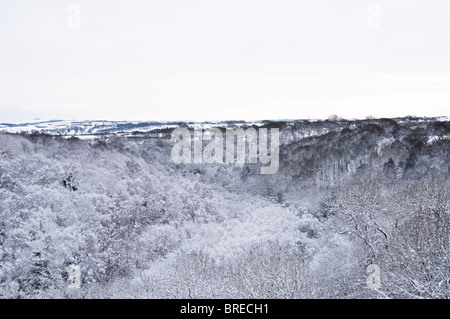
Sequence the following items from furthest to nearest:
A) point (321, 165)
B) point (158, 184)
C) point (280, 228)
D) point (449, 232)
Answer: point (321, 165)
point (158, 184)
point (280, 228)
point (449, 232)

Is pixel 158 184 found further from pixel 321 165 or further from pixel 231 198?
pixel 321 165

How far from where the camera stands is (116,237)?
103 ft

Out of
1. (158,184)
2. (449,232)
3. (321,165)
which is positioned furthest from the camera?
(321,165)

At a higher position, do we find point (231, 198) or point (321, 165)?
point (321, 165)

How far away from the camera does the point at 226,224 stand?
40625mm

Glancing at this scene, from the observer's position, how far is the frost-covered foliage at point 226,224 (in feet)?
53.8

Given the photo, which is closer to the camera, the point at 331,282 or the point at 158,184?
the point at 331,282

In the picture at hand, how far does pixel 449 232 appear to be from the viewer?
1454 centimetres

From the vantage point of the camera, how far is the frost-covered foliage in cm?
1641

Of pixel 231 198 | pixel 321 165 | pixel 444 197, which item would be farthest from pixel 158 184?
pixel 444 197

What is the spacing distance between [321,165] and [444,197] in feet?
139
